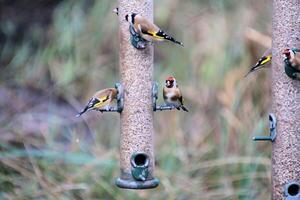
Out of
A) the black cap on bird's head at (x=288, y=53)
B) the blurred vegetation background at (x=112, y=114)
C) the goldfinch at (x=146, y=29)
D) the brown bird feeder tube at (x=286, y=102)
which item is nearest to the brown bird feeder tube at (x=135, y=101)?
the goldfinch at (x=146, y=29)

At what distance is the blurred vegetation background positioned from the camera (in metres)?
7.30

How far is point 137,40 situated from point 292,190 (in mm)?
1343

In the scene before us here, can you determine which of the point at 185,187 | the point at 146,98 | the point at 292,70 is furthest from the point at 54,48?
the point at 292,70

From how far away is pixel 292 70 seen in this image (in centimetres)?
506

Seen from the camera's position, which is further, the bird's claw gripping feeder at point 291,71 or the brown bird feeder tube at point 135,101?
the brown bird feeder tube at point 135,101

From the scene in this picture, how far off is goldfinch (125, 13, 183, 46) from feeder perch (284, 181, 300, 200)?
116 cm

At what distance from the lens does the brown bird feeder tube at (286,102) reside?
16.9 ft

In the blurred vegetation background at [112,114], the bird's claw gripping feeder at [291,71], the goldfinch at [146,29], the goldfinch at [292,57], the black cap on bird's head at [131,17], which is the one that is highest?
the black cap on bird's head at [131,17]

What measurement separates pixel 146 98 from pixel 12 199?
75.1 inches


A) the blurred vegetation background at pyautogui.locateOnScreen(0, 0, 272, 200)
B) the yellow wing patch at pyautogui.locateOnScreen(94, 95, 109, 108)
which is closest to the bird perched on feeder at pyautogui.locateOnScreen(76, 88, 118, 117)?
the yellow wing patch at pyautogui.locateOnScreen(94, 95, 109, 108)

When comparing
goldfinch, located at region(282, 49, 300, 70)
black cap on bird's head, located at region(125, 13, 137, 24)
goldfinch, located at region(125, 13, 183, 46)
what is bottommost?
goldfinch, located at region(282, 49, 300, 70)

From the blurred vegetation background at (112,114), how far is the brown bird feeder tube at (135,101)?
1386mm

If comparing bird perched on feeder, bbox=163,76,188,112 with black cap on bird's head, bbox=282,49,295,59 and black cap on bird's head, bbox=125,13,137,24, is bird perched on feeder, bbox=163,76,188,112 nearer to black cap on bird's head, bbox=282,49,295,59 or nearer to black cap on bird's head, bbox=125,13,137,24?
black cap on bird's head, bbox=125,13,137,24

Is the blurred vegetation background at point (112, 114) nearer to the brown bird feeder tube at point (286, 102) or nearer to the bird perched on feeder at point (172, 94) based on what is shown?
the bird perched on feeder at point (172, 94)
